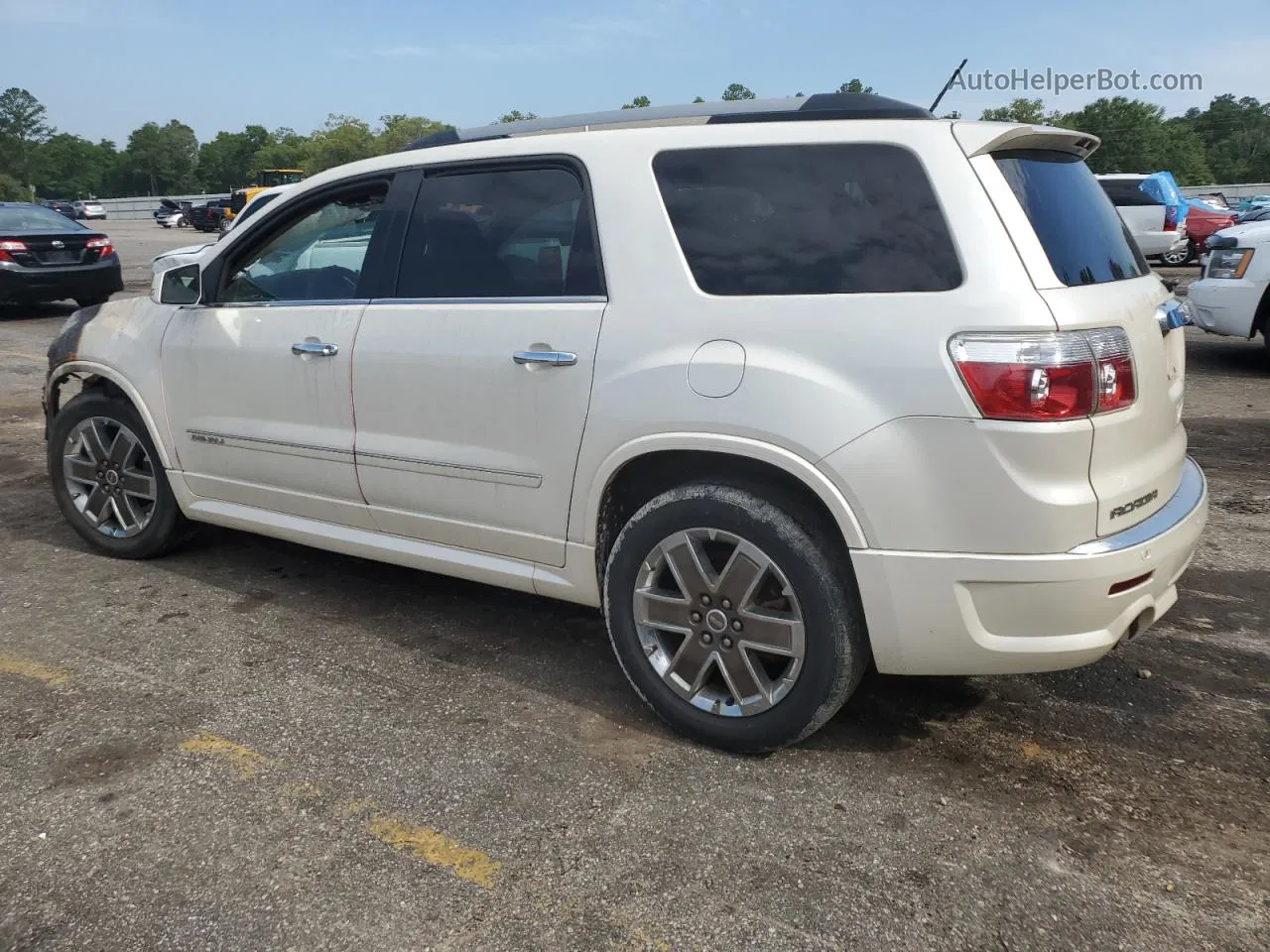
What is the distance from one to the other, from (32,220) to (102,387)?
11172mm

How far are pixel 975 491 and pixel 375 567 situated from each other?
3.01 metres

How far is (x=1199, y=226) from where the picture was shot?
72.8 ft

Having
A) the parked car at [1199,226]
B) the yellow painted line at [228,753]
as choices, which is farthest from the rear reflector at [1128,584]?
the parked car at [1199,226]

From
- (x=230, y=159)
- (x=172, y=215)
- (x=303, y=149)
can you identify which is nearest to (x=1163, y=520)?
(x=172, y=215)

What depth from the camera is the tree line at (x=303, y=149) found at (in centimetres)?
6031

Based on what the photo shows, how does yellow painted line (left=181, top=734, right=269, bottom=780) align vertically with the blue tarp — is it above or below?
below

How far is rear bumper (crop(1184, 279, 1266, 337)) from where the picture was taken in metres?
8.94

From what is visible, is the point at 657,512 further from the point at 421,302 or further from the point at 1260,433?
the point at 1260,433

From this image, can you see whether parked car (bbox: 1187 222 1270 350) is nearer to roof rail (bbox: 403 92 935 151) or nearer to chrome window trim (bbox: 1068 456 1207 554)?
chrome window trim (bbox: 1068 456 1207 554)

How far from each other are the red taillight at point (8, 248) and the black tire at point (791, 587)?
1309cm

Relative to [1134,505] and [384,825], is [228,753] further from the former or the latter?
[1134,505]

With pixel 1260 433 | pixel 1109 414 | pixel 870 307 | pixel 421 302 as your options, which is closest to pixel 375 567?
pixel 421 302

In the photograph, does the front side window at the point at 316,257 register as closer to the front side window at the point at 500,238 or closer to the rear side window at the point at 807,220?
the front side window at the point at 500,238

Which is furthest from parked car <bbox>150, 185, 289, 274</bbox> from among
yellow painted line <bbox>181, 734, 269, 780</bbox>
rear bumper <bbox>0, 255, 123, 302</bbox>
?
yellow painted line <bbox>181, 734, 269, 780</bbox>
